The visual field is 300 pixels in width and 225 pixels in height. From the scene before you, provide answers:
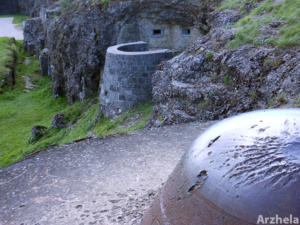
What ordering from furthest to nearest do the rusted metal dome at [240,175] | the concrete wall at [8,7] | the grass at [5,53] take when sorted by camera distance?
the concrete wall at [8,7], the grass at [5,53], the rusted metal dome at [240,175]

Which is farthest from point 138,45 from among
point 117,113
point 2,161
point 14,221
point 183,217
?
point 183,217

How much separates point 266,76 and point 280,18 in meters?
2.26

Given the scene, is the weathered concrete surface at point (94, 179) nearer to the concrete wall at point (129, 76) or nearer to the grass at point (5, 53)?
the concrete wall at point (129, 76)

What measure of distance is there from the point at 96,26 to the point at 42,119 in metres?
4.76

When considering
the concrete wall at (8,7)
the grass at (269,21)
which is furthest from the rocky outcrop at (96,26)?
the concrete wall at (8,7)

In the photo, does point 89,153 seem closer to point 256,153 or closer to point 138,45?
point 256,153

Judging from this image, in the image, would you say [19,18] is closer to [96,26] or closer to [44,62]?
[44,62]

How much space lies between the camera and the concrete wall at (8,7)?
38906 millimetres

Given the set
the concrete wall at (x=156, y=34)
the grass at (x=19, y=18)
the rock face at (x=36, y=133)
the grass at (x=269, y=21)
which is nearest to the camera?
the grass at (x=269, y=21)

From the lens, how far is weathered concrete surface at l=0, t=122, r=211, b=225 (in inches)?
173

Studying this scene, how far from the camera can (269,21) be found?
8.59 metres

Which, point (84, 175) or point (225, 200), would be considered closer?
point (225, 200)

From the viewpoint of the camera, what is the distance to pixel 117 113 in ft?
36.6

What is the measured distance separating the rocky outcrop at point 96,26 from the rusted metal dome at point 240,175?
10.7m
